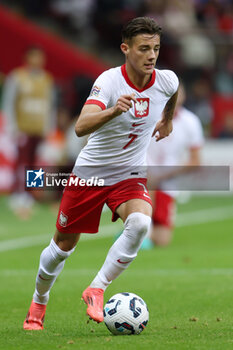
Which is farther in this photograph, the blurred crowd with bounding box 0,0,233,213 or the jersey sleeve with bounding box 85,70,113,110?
the blurred crowd with bounding box 0,0,233,213

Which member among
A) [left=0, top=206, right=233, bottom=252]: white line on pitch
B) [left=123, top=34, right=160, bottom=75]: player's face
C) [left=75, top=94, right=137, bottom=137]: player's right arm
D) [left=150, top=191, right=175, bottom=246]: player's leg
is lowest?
[left=0, top=206, right=233, bottom=252]: white line on pitch

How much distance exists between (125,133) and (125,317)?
4.67 ft

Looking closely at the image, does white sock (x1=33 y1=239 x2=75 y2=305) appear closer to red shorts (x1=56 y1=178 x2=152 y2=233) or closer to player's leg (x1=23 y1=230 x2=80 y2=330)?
player's leg (x1=23 y1=230 x2=80 y2=330)

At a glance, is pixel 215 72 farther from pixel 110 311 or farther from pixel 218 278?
pixel 110 311

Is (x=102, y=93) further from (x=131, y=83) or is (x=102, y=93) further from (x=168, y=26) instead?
(x=168, y=26)

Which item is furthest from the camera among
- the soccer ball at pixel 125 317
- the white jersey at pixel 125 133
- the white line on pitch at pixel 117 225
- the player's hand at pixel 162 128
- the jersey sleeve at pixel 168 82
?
the white line on pitch at pixel 117 225

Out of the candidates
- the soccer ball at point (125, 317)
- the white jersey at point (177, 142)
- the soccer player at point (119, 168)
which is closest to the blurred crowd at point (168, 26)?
the white jersey at point (177, 142)

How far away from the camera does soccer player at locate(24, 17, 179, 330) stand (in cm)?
645

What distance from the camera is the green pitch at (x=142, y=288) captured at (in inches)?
239

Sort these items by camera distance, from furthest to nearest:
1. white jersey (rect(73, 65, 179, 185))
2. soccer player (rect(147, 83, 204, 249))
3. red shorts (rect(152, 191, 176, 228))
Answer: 1. red shorts (rect(152, 191, 176, 228))
2. soccer player (rect(147, 83, 204, 249))
3. white jersey (rect(73, 65, 179, 185))

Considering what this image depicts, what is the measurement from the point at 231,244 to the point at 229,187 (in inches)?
259

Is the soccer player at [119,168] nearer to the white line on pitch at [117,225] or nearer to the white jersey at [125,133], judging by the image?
the white jersey at [125,133]

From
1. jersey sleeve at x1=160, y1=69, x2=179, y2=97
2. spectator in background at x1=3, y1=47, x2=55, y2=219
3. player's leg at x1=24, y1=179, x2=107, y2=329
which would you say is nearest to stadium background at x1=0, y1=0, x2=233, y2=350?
spectator in background at x1=3, y1=47, x2=55, y2=219

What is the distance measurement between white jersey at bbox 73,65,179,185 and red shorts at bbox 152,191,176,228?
6069 mm
